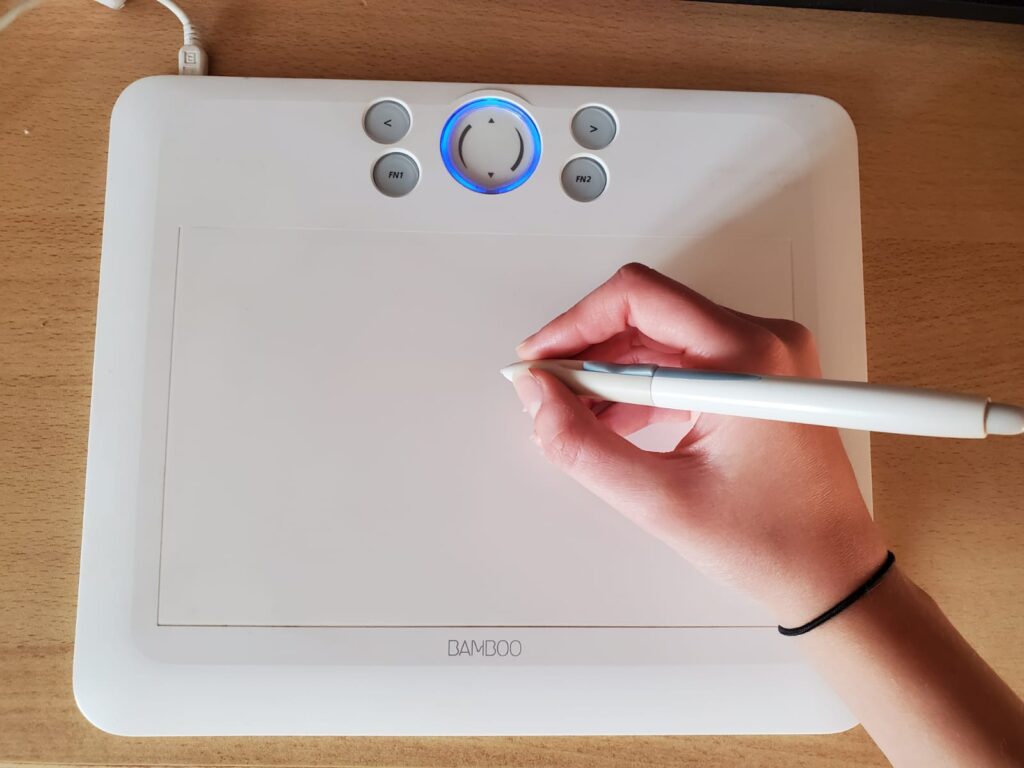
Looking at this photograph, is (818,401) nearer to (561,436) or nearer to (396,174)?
(561,436)

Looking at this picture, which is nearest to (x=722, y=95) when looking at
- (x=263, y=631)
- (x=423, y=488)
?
(x=423, y=488)

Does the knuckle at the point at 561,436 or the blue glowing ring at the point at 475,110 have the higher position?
A: the blue glowing ring at the point at 475,110

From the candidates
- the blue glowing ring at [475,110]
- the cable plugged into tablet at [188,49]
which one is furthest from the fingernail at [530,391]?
the cable plugged into tablet at [188,49]

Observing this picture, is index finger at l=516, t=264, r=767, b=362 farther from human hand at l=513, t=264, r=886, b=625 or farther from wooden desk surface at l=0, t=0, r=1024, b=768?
wooden desk surface at l=0, t=0, r=1024, b=768

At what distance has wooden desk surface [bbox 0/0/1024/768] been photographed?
1.29ft

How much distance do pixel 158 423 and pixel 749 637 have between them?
0.31 metres

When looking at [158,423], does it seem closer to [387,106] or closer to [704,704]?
[387,106]

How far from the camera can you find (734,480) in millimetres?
327

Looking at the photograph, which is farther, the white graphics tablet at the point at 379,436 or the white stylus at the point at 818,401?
the white graphics tablet at the point at 379,436

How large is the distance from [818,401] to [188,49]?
380mm

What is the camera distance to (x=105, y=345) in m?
0.39

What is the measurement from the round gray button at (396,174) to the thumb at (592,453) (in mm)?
146

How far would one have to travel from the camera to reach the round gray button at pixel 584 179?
41cm

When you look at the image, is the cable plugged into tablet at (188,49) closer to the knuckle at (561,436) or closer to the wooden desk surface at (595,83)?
the wooden desk surface at (595,83)
